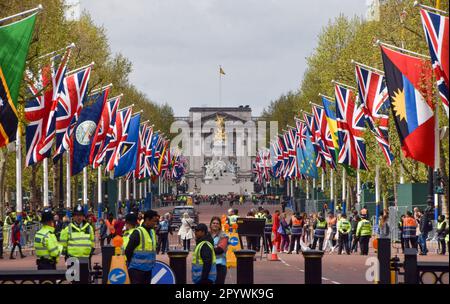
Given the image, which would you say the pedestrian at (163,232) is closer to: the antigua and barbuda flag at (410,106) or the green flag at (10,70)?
the antigua and barbuda flag at (410,106)

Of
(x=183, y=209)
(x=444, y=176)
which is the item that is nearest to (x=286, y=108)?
(x=183, y=209)

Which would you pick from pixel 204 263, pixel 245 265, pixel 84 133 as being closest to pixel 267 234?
pixel 84 133

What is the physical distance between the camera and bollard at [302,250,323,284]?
64.0 feet

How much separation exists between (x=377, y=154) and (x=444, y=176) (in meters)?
13.9

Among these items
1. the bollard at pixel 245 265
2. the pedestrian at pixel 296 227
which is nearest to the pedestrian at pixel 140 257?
the bollard at pixel 245 265

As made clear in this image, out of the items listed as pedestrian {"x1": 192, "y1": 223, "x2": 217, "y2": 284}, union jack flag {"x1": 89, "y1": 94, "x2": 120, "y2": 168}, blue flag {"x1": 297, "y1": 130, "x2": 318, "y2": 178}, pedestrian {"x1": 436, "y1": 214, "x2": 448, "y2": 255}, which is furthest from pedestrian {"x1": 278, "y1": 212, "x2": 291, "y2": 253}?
pedestrian {"x1": 192, "y1": 223, "x2": 217, "y2": 284}

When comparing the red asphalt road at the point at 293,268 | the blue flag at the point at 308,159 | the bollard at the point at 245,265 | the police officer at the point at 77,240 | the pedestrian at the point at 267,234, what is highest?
the blue flag at the point at 308,159

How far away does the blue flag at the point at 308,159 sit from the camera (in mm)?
67625

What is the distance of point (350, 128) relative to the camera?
44.1 meters

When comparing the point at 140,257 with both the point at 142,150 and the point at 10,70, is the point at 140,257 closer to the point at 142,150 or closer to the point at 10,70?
the point at 10,70

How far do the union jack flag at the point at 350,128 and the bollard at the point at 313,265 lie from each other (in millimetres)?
23977

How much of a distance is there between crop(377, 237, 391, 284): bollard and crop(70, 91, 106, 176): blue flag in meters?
25.5

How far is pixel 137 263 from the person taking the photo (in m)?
16.5

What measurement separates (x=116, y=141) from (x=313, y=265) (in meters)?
35.5
